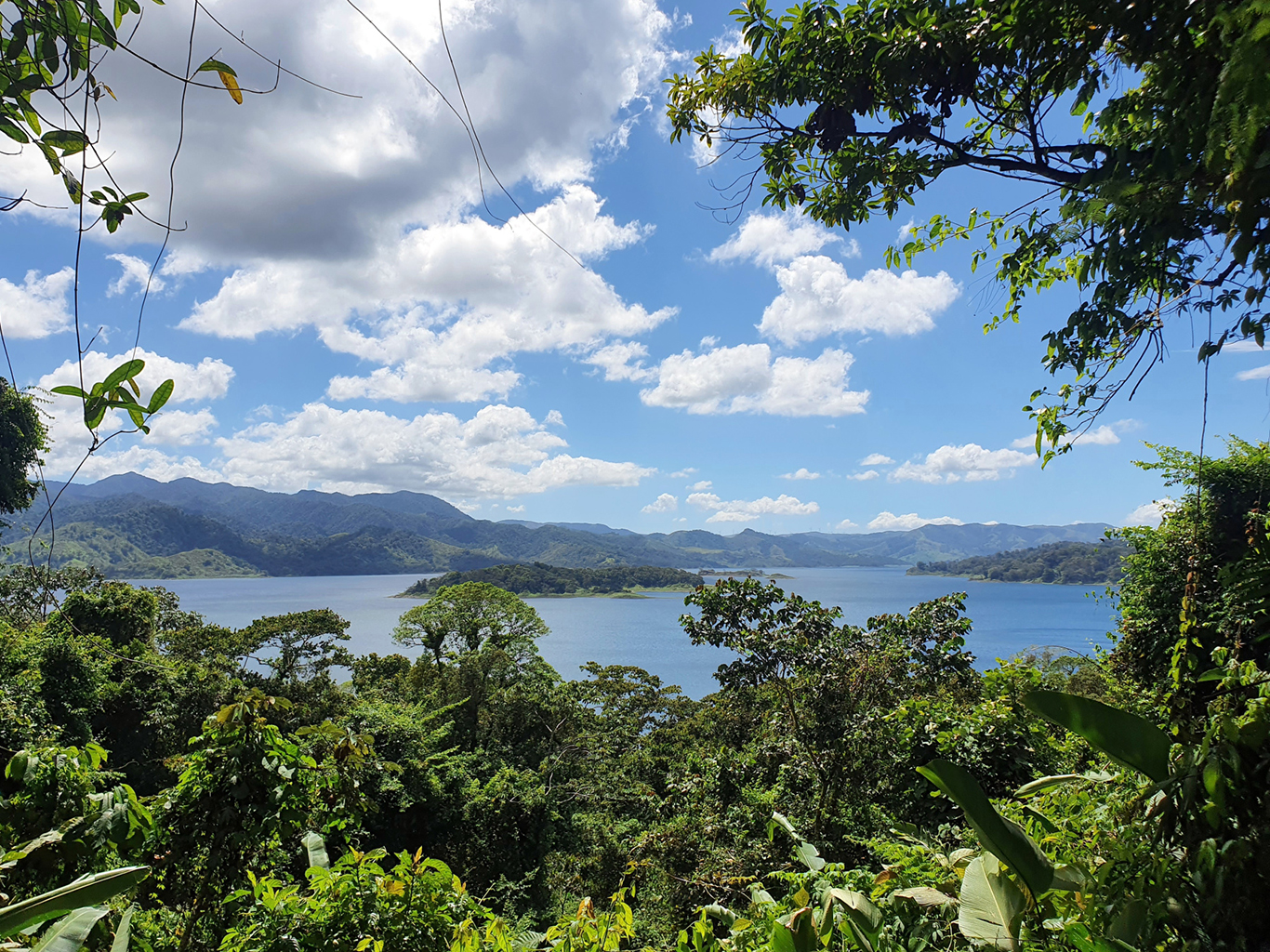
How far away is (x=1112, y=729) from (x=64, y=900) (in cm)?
132

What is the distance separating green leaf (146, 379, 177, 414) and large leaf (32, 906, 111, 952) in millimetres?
695

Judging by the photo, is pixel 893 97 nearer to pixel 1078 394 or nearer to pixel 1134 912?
pixel 1078 394

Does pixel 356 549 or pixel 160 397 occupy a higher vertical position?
pixel 160 397

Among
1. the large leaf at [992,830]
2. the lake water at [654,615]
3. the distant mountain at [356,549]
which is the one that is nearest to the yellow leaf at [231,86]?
the large leaf at [992,830]

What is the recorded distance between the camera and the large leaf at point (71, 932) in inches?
33.5

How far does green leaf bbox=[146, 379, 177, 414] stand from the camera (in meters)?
0.86

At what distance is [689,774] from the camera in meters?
6.77

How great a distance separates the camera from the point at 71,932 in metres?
0.87

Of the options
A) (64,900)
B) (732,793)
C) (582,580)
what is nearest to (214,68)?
(64,900)

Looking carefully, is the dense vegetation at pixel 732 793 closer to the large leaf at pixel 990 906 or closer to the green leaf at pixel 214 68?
the large leaf at pixel 990 906

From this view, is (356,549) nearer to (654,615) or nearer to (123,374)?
(654,615)

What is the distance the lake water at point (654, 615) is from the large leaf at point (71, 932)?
38.4 m

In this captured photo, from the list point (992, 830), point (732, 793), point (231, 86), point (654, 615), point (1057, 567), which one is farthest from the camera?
point (654, 615)

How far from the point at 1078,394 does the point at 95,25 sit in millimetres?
2663
